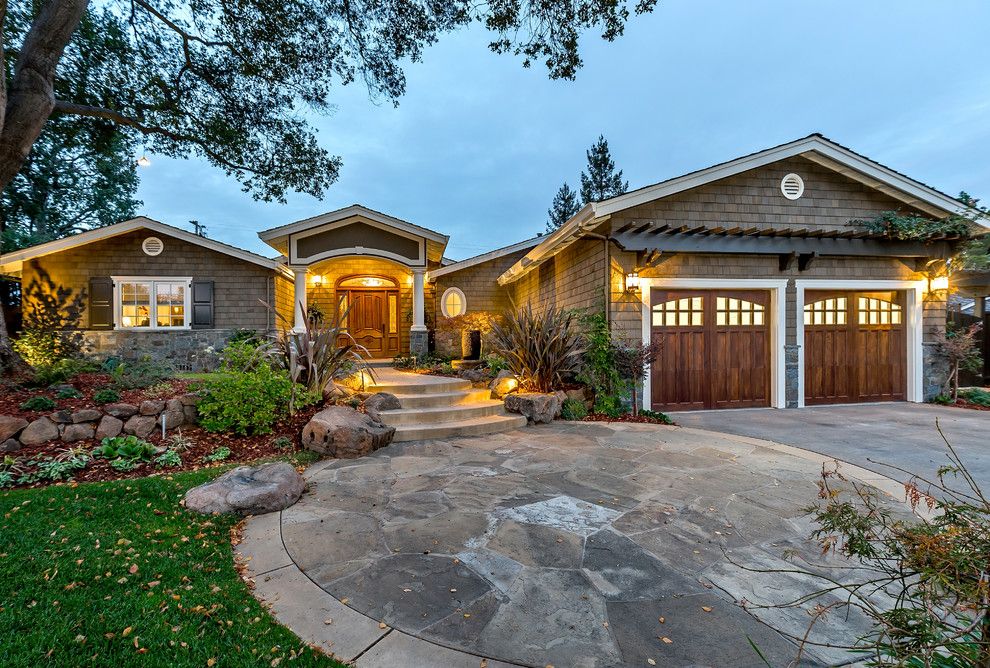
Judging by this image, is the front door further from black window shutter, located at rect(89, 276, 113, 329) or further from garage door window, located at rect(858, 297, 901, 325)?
garage door window, located at rect(858, 297, 901, 325)

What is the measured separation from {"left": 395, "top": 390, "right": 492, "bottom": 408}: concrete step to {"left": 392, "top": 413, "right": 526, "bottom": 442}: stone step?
60cm

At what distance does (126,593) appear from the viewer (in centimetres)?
193

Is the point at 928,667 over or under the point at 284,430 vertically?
over

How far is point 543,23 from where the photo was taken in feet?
21.2

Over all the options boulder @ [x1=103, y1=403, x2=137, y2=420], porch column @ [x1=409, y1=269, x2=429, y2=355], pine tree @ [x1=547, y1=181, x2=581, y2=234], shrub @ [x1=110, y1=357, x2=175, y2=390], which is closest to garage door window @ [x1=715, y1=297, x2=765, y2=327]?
porch column @ [x1=409, y1=269, x2=429, y2=355]

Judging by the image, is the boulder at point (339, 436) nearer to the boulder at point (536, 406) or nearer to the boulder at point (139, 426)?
the boulder at point (139, 426)

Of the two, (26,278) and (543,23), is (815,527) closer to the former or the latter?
(543,23)

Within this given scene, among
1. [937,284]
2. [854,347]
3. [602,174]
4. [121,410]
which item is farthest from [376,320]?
[602,174]

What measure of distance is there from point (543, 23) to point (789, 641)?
7714mm

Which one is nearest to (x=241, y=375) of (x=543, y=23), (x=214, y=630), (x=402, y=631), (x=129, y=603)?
(x=129, y=603)

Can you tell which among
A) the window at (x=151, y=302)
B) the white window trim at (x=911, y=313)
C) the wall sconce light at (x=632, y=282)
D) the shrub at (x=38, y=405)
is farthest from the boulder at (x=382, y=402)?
the window at (x=151, y=302)

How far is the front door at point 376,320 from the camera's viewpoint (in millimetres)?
11602

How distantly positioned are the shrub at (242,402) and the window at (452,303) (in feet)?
22.8

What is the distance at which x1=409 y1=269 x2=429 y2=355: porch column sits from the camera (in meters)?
10.0
